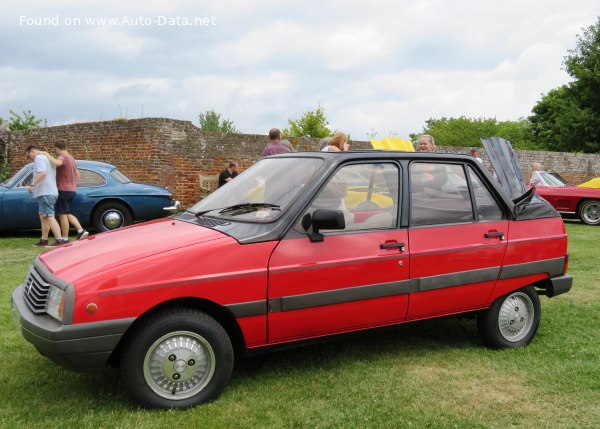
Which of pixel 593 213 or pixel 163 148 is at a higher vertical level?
pixel 163 148

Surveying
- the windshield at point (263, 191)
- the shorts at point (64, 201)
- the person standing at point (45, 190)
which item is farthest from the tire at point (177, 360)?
the shorts at point (64, 201)

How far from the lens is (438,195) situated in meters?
4.54

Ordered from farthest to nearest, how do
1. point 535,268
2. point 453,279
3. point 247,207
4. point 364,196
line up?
point 535,268, point 453,279, point 364,196, point 247,207

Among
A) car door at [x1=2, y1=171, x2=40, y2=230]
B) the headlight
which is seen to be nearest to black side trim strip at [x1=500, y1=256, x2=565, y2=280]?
the headlight

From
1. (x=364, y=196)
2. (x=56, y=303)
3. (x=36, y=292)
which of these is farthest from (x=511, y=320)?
(x=36, y=292)

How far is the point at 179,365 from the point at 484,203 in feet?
8.82

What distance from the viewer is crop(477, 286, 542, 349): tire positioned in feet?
15.7

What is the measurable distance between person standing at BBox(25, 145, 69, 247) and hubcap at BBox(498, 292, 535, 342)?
7543 millimetres

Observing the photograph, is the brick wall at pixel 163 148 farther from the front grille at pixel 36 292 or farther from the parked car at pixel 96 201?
the front grille at pixel 36 292

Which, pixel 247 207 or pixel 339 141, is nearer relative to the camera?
pixel 247 207

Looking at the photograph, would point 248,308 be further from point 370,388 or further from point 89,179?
point 89,179

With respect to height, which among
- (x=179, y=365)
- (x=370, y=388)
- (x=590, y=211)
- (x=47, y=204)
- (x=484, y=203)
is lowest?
(x=370, y=388)

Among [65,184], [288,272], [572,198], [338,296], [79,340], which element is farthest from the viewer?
[572,198]

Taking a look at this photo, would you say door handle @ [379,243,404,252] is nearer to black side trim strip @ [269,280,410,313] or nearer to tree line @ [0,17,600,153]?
black side trim strip @ [269,280,410,313]
